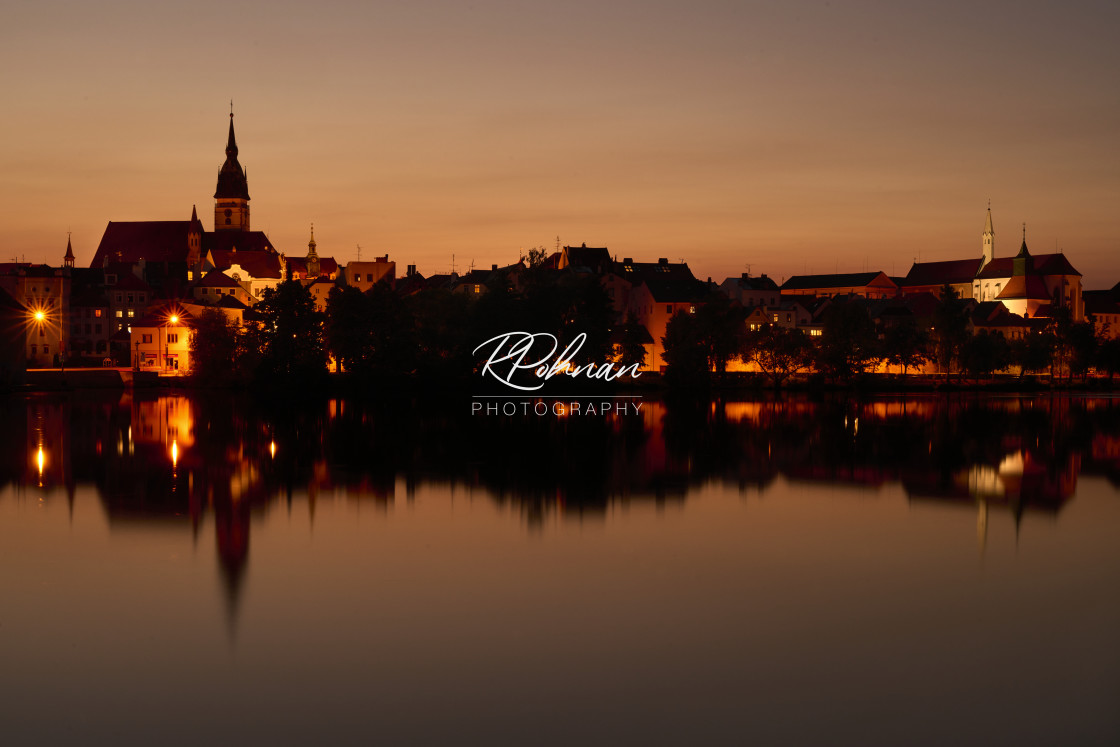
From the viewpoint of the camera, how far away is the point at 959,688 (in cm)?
1191

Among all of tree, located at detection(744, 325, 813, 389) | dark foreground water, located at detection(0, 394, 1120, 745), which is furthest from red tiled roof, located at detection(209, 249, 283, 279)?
dark foreground water, located at detection(0, 394, 1120, 745)

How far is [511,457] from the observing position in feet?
108

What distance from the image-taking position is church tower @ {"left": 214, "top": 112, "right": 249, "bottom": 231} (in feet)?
488

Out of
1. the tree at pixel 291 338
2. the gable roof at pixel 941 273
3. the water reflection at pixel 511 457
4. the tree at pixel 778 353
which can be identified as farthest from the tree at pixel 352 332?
the gable roof at pixel 941 273

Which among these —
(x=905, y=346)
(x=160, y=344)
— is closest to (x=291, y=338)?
(x=160, y=344)

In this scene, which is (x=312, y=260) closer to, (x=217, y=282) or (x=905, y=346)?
(x=217, y=282)

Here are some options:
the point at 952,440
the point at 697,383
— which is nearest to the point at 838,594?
the point at 952,440

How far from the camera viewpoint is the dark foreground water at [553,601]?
11.1 m

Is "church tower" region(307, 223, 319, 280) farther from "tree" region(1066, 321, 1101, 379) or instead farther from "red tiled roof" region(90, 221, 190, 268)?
"tree" region(1066, 321, 1101, 379)

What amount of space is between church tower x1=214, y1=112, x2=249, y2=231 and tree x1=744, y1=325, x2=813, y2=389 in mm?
84311

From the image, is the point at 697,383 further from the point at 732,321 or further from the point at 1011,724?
the point at 1011,724

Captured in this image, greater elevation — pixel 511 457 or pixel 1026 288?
pixel 1026 288
